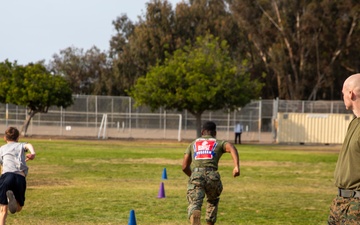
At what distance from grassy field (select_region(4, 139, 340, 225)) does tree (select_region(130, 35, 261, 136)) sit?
82.2ft

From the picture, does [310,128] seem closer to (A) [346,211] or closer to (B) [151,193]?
(B) [151,193]

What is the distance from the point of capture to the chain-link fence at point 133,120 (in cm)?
6588

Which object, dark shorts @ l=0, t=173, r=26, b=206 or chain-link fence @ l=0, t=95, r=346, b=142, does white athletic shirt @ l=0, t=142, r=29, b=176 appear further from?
chain-link fence @ l=0, t=95, r=346, b=142

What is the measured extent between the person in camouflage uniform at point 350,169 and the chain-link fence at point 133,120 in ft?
191

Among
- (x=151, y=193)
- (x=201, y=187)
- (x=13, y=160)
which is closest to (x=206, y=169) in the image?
(x=201, y=187)

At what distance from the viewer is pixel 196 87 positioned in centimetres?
5950

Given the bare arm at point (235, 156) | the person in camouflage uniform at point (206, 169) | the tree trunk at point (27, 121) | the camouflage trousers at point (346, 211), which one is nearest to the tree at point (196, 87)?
the tree trunk at point (27, 121)

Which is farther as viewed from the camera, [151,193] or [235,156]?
[151,193]

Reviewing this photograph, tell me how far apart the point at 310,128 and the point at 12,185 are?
173 feet

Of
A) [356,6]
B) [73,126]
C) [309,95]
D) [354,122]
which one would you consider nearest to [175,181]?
[354,122]

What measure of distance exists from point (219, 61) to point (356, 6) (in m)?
16.1

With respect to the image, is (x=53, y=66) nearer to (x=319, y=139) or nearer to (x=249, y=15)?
(x=249, y=15)

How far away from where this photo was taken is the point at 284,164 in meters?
35.6

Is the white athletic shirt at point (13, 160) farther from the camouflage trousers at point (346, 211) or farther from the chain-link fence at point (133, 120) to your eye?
the chain-link fence at point (133, 120)
